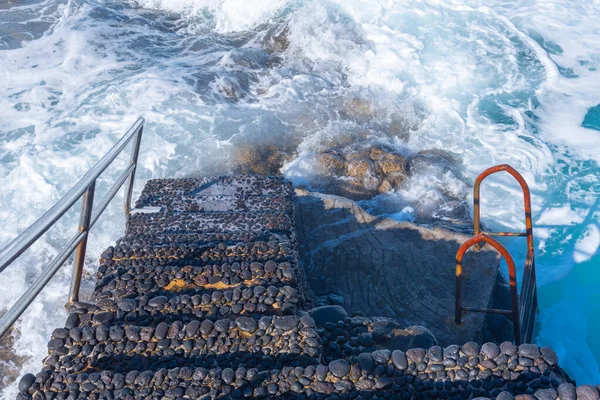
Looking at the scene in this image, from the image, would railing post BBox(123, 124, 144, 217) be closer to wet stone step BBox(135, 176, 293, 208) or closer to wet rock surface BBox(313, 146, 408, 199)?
wet stone step BBox(135, 176, 293, 208)

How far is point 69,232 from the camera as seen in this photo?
8016 millimetres

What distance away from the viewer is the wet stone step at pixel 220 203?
5.64m

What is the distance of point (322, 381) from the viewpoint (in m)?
3.18

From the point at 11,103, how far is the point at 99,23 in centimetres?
389

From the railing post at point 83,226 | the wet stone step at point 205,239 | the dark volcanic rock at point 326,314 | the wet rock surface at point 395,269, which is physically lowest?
the wet rock surface at point 395,269

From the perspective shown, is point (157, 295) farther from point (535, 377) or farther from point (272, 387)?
point (535, 377)

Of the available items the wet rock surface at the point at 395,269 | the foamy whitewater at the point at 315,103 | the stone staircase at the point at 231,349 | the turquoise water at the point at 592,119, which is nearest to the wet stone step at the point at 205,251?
the stone staircase at the point at 231,349

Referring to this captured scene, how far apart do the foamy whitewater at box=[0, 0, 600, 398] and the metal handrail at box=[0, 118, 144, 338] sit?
94.1 inches

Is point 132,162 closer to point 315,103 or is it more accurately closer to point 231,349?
point 231,349

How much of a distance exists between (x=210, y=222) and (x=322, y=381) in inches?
100

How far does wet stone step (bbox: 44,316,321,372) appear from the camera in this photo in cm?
346

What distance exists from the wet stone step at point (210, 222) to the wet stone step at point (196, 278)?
98 centimetres

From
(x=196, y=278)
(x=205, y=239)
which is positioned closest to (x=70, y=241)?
(x=196, y=278)

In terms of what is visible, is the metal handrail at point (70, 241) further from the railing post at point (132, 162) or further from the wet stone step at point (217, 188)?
the wet stone step at point (217, 188)
